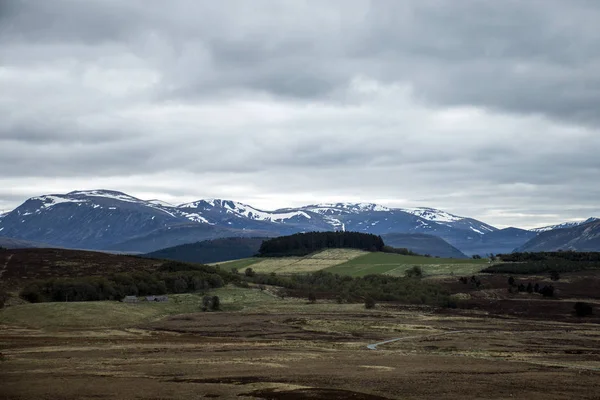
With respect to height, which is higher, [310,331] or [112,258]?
[112,258]

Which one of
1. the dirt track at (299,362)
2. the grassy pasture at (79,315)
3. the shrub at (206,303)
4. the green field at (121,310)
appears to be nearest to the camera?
the dirt track at (299,362)

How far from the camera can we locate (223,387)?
52.0m

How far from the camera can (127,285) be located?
158125mm

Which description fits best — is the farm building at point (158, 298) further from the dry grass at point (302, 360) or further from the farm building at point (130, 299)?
the dry grass at point (302, 360)

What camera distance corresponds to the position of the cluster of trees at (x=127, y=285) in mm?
146750

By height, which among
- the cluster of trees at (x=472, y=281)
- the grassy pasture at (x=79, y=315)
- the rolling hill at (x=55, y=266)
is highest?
the rolling hill at (x=55, y=266)

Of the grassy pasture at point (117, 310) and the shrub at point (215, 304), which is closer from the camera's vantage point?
the grassy pasture at point (117, 310)

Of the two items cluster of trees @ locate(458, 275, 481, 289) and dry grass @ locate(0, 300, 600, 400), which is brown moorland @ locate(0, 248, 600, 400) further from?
cluster of trees @ locate(458, 275, 481, 289)

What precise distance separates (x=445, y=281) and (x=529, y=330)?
263 ft

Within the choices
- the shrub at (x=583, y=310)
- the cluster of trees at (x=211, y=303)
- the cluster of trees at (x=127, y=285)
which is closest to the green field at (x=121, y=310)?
the cluster of trees at (x=211, y=303)

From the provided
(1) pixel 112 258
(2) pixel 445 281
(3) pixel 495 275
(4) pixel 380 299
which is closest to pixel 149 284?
(1) pixel 112 258

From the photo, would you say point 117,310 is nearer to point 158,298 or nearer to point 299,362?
point 158,298

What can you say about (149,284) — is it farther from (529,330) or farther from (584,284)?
(584,284)

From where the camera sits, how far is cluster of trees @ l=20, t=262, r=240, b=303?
481 feet
